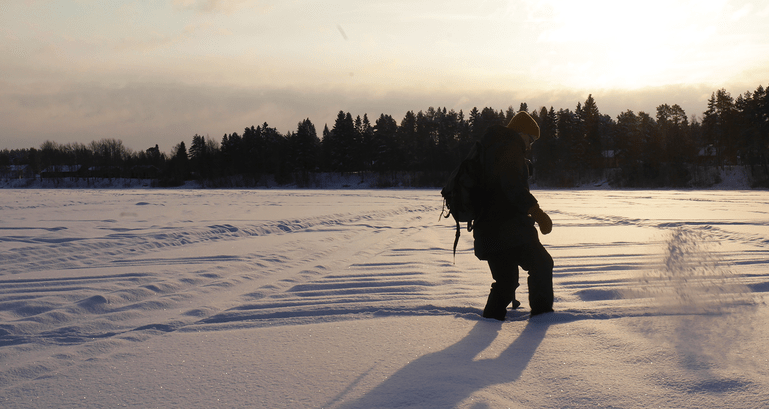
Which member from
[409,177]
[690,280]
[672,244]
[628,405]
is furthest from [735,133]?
[628,405]

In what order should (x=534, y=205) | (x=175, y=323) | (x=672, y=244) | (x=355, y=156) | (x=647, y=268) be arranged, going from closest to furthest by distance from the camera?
(x=534, y=205), (x=175, y=323), (x=647, y=268), (x=672, y=244), (x=355, y=156)

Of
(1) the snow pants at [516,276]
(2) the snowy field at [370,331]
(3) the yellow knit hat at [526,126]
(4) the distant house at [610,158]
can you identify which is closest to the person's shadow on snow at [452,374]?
(2) the snowy field at [370,331]

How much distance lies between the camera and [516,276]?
3082 mm

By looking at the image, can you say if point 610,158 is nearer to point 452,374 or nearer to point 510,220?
point 510,220

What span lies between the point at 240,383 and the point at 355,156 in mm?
61346

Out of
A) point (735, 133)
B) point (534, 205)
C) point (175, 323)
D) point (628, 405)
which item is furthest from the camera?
point (735, 133)

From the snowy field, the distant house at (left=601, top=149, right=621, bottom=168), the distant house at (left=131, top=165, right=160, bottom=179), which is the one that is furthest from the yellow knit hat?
the distant house at (left=131, top=165, right=160, bottom=179)

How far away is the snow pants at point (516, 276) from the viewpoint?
9.82 ft

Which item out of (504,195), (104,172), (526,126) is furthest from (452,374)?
(104,172)

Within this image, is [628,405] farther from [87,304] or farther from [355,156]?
[355,156]

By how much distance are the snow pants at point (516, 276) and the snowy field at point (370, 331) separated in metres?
0.12

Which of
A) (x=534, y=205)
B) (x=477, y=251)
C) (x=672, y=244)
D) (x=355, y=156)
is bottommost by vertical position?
(x=672, y=244)

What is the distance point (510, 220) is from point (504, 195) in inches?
6.9

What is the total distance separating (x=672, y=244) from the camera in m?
6.78
